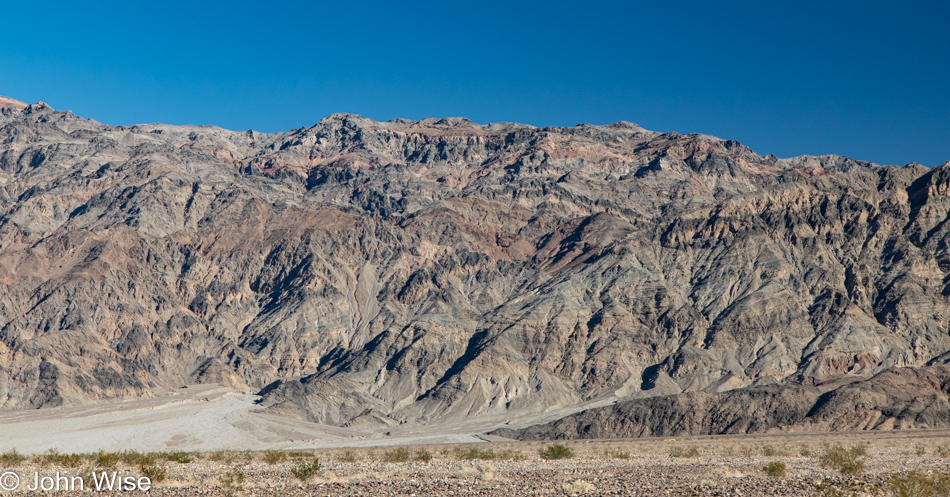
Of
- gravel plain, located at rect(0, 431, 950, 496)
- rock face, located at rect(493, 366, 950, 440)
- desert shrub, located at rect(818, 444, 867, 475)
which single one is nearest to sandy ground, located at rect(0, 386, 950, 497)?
gravel plain, located at rect(0, 431, 950, 496)

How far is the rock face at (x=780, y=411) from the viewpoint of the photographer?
365 feet

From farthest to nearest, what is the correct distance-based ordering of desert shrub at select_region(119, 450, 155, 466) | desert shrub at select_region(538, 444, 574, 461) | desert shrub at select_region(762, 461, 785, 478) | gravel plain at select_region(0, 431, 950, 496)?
desert shrub at select_region(538, 444, 574, 461) → desert shrub at select_region(119, 450, 155, 466) → desert shrub at select_region(762, 461, 785, 478) → gravel plain at select_region(0, 431, 950, 496)

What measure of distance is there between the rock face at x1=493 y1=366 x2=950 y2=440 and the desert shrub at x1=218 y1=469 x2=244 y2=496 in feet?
282

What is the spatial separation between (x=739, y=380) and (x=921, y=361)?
99.3ft

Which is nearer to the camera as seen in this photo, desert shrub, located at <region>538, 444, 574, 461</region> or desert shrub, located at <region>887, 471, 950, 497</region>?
desert shrub, located at <region>887, 471, 950, 497</region>

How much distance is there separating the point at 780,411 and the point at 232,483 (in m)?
95.6

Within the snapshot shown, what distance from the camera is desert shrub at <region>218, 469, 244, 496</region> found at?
109ft

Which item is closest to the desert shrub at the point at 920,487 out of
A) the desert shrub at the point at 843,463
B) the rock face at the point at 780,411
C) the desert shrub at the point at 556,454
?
the desert shrub at the point at 843,463

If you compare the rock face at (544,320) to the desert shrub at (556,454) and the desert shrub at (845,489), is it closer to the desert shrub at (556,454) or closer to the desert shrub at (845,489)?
the desert shrub at (556,454)

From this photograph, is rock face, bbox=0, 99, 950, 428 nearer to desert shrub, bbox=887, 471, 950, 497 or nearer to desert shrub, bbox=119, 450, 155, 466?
desert shrub, bbox=887, 471, 950, 497

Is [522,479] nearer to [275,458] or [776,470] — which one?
[776,470]

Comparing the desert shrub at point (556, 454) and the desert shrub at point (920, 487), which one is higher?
the desert shrub at point (920, 487)

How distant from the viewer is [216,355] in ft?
596

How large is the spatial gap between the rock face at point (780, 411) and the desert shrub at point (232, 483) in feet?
282
